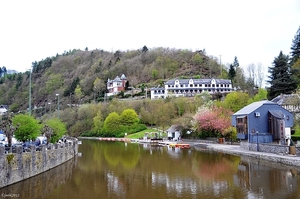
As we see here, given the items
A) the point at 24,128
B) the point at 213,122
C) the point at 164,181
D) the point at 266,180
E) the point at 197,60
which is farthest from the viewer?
the point at 197,60

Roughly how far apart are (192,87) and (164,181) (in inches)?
3055

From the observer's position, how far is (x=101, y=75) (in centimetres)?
13038

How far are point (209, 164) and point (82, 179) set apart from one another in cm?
1245

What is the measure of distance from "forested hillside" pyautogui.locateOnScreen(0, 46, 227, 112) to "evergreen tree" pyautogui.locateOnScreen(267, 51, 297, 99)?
51.7 meters

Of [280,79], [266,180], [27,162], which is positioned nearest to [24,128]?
[27,162]

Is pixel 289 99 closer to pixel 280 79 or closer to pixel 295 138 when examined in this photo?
pixel 295 138

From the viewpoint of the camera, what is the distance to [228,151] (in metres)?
39.4

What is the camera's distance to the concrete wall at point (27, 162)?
1876cm

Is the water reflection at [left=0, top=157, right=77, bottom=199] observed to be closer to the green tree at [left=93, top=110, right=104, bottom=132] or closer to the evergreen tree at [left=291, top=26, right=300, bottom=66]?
the evergreen tree at [left=291, top=26, right=300, bottom=66]

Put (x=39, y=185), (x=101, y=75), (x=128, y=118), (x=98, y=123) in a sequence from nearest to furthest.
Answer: (x=39, y=185) < (x=128, y=118) < (x=98, y=123) < (x=101, y=75)

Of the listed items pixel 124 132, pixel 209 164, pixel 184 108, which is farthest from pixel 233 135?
pixel 124 132

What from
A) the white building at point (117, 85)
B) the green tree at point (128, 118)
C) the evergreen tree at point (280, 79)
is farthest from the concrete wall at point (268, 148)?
the white building at point (117, 85)

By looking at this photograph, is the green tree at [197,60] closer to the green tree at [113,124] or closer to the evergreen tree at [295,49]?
the green tree at [113,124]

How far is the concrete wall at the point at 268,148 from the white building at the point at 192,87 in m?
55.8
